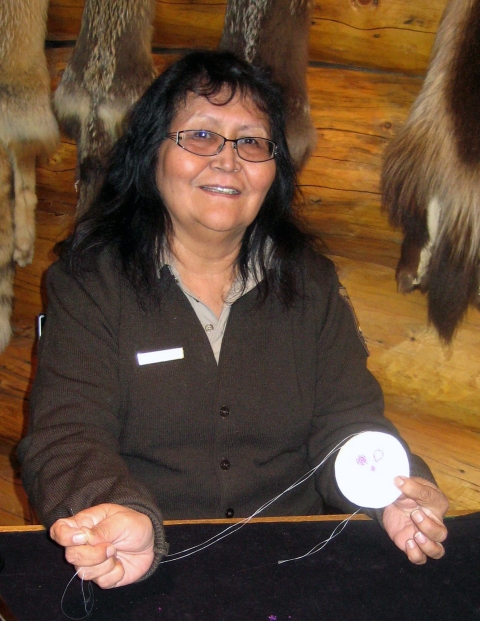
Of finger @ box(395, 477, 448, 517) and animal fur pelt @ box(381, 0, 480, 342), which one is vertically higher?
animal fur pelt @ box(381, 0, 480, 342)

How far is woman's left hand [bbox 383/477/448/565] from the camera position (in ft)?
3.45

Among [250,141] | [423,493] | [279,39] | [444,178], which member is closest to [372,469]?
[423,493]

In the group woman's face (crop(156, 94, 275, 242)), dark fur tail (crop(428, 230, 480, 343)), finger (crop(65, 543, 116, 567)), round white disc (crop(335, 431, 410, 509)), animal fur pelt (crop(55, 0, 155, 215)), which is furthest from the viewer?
animal fur pelt (crop(55, 0, 155, 215))

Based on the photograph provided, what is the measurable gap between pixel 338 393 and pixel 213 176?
1.80 feet

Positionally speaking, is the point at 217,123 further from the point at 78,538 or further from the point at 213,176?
the point at 78,538

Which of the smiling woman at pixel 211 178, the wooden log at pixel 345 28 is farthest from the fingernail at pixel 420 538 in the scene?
the wooden log at pixel 345 28

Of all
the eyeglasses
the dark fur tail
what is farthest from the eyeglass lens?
the dark fur tail

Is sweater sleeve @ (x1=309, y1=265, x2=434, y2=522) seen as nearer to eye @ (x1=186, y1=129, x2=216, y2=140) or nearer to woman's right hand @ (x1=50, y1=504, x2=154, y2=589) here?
eye @ (x1=186, y1=129, x2=216, y2=140)

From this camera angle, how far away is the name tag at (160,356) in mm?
1325

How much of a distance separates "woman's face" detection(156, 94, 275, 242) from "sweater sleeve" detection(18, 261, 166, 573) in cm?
22

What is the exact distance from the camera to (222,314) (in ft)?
4.72

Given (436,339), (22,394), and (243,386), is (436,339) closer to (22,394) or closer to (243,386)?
(243,386)

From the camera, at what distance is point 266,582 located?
0.97m

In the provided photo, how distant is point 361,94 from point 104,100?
0.74m
